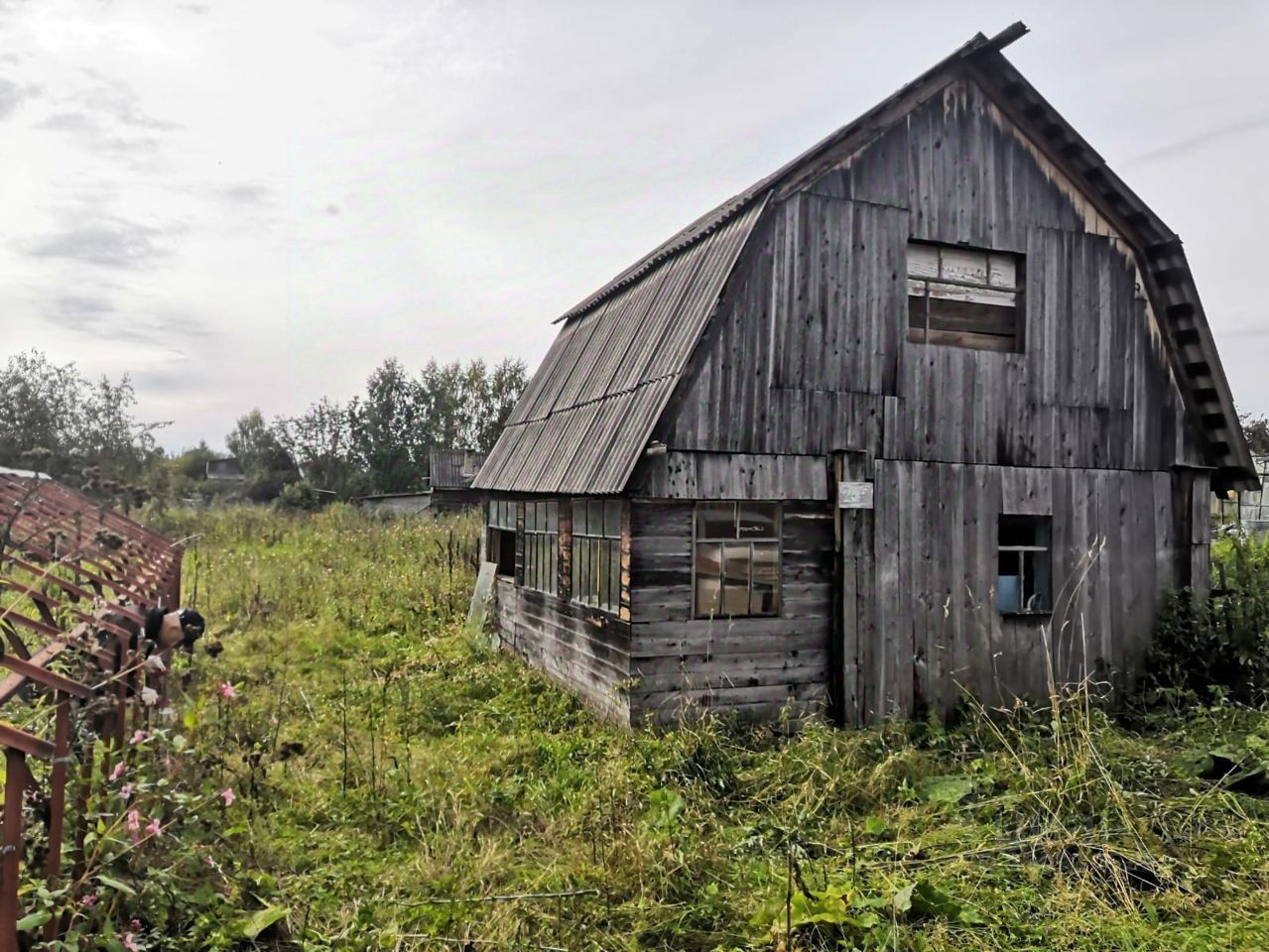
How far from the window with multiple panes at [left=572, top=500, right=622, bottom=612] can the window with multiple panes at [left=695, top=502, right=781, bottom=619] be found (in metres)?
0.86

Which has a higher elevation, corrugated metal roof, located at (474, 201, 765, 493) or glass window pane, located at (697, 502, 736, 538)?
corrugated metal roof, located at (474, 201, 765, 493)

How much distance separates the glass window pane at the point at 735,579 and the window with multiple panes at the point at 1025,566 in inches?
123

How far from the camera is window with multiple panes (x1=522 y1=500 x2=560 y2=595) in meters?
11.5

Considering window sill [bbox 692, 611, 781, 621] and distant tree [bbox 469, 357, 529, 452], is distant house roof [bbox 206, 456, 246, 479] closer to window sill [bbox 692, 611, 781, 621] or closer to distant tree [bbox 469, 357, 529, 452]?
distant tree [bbox 469, 357, 529, 452]

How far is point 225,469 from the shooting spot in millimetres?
67500

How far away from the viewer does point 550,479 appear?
10.8 metres

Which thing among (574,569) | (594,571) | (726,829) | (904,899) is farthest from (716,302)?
(904,899)

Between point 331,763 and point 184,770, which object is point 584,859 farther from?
point 331,763

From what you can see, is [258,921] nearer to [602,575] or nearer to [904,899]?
[904,899]

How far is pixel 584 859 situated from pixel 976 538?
6.08m

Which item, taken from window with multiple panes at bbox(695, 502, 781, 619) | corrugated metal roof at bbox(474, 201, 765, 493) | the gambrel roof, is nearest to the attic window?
the gambrel roof

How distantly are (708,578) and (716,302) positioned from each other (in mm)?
2742

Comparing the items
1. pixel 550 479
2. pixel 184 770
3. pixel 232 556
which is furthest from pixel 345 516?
pixel 184 770

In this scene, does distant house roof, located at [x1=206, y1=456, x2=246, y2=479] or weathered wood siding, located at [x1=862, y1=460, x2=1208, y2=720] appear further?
distant house roof, located at [x1=206, y1=456, x2=246, y2=479]
